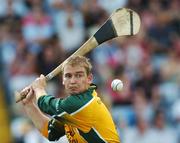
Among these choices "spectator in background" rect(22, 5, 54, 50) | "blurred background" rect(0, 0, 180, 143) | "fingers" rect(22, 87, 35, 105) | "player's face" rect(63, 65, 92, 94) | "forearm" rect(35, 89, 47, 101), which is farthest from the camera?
"spectator in background" rect(22, 5, 54, 50)

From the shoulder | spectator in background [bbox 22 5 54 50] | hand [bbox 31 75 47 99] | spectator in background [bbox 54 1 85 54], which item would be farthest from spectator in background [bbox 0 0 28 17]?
the shoulder

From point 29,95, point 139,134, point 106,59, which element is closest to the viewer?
point 29,95

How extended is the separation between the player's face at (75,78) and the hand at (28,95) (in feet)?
2.05

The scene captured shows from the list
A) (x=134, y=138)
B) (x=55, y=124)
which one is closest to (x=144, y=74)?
(x=134, y=138)

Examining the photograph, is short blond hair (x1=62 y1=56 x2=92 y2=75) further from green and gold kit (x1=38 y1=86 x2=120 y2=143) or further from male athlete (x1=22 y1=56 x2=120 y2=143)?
green and gold kit (x1=38 y1=86 x2=120 y2=143)

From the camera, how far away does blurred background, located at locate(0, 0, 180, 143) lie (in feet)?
46.8

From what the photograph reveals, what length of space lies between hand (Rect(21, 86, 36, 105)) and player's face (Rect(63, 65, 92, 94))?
2.05 feet

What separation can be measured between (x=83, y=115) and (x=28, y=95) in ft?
2.62

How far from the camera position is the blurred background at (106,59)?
46.8ft

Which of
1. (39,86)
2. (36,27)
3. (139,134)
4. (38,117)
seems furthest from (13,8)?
(39,86)

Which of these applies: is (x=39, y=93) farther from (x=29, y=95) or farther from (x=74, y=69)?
(x=74, y=69)

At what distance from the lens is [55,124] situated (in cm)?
860

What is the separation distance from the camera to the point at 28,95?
8539 mm

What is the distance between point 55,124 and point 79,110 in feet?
2.09
